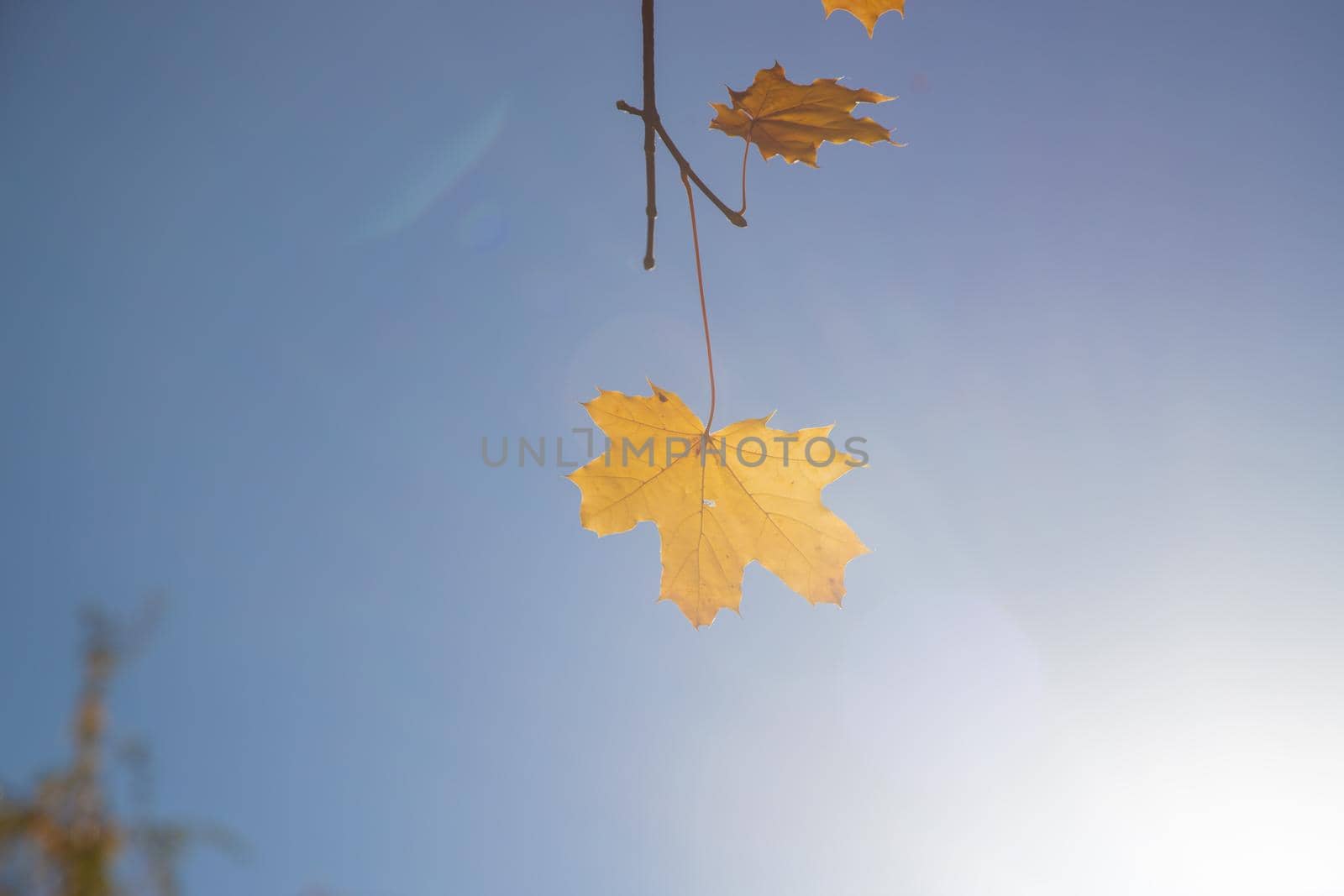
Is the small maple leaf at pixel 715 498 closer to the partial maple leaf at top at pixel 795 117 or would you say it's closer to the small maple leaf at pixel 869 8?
the partial maple leaf at top at pixel 795 117

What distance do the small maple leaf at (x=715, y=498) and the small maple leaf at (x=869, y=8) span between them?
562 mm

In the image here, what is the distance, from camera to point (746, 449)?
1.20 meters

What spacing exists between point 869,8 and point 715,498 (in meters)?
0.76

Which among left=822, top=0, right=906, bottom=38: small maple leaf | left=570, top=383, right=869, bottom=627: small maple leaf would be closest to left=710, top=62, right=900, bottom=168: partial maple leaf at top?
left=822, top=0, right=906, bottom=38: small maple leaf

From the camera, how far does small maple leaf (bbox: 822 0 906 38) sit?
896mm

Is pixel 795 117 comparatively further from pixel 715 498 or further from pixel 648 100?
pixel 715 498

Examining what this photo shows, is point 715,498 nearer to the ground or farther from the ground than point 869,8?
nearer to the ground

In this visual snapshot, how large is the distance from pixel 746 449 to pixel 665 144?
54cm

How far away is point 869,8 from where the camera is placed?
91 cm

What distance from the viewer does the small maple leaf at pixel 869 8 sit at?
35.3 inches

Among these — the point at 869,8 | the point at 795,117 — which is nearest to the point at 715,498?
the point at 795,117

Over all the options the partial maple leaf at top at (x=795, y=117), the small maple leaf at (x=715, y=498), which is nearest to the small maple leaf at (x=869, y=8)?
the partial maple leaf at top at (x=795, y=117)

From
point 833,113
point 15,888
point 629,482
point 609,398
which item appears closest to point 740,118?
point 833,113

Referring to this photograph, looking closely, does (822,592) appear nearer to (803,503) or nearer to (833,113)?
(803,503)
